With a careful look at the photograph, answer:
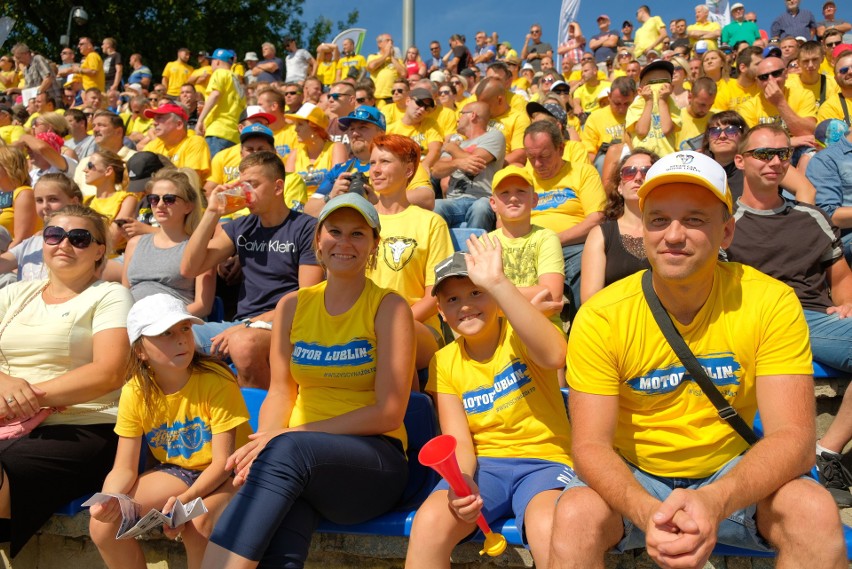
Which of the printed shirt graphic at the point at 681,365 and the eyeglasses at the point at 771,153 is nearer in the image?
the printed shirt graphic at the point at 681,365

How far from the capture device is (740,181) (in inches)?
189

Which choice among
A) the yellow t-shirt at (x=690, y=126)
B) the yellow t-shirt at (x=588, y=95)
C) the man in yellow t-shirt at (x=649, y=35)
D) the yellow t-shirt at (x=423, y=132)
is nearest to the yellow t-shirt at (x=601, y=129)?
the yellow t-shirt at (x=690, y=126)

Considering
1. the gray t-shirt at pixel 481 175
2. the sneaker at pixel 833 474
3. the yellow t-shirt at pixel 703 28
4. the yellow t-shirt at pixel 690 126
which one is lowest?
the sneaker at pixel 833 474

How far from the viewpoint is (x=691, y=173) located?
2.12m

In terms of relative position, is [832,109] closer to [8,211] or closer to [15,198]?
[15,198]

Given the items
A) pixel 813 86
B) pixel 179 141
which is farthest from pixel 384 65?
pixel 813 86

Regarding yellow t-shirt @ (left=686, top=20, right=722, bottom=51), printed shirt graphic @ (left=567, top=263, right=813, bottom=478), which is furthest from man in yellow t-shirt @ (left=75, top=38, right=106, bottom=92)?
printed shirt graphic @ (left=567, top=263, right=813, bottom=478)

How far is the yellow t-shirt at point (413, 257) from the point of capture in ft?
13.3

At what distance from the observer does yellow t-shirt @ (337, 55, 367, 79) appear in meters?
13.5

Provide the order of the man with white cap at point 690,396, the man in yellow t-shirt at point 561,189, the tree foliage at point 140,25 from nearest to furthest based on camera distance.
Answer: the man with white cap at point 690,396, the man in yellow t-shirt at point 561,189, the tree foliage at point 140,25

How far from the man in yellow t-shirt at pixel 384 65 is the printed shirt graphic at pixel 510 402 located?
398 inches

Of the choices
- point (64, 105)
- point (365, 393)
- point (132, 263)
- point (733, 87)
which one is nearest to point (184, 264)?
point (132, 263)

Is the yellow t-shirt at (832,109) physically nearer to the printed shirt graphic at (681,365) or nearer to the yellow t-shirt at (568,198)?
the yellow t-shirt at (568,198)

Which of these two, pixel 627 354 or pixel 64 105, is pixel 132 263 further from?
pixel 64 105
